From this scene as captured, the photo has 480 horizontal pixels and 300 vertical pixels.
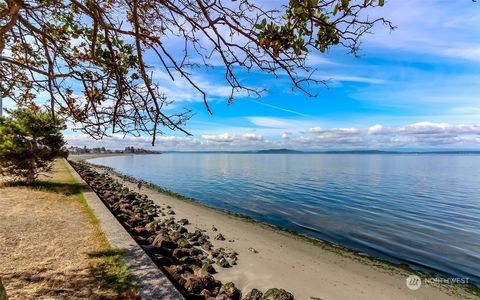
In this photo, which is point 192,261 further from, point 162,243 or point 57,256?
point 57,256

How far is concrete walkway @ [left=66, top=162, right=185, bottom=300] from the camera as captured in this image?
4.87 m

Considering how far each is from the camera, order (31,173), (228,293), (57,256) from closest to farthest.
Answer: (57,256) → (228,293) → (31,173)

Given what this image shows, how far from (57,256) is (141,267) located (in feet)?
6.92

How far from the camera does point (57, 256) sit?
262 inches

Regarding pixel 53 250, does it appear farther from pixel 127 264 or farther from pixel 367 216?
pixel 367 216

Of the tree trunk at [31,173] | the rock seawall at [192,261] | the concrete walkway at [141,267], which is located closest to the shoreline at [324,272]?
the rock seawall at [192,261]

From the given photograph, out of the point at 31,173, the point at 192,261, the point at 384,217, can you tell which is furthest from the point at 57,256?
the point at 384,217

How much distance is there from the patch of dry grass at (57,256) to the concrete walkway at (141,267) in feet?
0.52

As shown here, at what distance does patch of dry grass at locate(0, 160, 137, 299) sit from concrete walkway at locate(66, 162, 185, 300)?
16 cm

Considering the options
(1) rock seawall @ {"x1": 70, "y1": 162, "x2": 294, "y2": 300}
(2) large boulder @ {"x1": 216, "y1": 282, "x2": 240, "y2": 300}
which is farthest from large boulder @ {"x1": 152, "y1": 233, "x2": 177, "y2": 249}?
(2) large boulder @ {"x1": 216, "y1": 282, "x2": 240, "y2": 300}

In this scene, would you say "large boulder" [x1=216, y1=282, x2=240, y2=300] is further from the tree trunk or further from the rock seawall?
the tree trunk

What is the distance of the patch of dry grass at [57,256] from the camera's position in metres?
5.10

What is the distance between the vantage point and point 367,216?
2061 cm

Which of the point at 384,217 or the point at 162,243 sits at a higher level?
the point at 162,243
